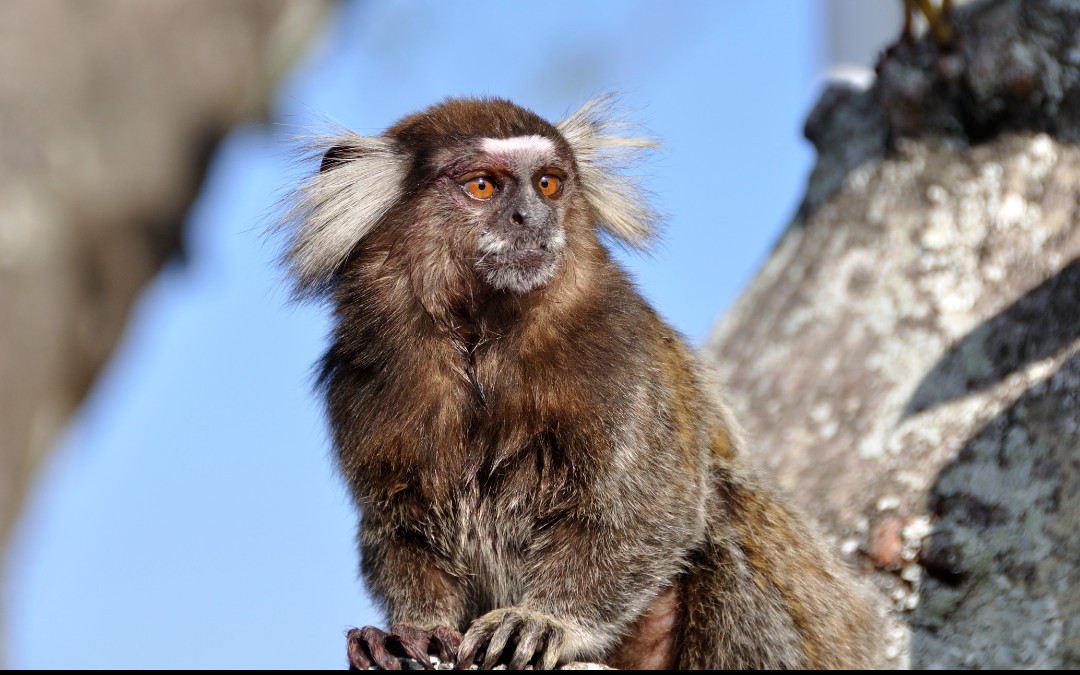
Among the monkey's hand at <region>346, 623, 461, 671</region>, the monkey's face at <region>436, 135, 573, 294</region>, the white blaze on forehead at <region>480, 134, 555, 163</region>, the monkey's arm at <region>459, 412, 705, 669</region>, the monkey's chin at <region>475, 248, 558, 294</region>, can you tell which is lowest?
the monkey's hand at <region>346, 623, 461, 671</region>

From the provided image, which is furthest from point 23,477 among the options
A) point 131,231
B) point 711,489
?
point 711,489

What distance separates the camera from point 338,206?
4133mm

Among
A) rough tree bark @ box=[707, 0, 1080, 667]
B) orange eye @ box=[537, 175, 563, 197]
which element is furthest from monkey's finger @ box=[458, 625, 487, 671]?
rough tree bark @ box=[707, 0, 1080, 667]

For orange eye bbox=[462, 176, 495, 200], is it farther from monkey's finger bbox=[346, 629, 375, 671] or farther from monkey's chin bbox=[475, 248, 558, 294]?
monkey's finger bbox=[346, 629, 375, 671]

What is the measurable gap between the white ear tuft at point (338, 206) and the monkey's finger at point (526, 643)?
4.56 feet

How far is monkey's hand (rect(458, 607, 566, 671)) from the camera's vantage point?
11.2 ft

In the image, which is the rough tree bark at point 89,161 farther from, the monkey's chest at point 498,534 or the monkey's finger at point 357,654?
the monkey's chest at point 498,534

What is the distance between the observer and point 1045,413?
437 cm

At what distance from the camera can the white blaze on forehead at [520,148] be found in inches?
154

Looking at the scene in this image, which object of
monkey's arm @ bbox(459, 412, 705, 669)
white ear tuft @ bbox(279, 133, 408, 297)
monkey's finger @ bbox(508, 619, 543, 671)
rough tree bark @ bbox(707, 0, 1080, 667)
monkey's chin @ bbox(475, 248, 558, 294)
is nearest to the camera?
monkey's finger @ bbox(508, 619, 543, 671)

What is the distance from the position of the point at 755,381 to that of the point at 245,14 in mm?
2917

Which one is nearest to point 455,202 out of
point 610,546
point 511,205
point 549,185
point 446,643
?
point 511,205

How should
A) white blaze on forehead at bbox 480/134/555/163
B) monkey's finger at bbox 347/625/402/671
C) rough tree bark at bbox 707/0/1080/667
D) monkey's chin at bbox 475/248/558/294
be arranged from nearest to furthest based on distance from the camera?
monkey's finger at bbox 347/625/402/671
monkey's chin at bbox 475/248/558/294
white blaze on forehead at bbox 480/134/555/163
rough tree bark at bbox 707/0/1080/667

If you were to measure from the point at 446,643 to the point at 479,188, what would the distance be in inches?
58.1
